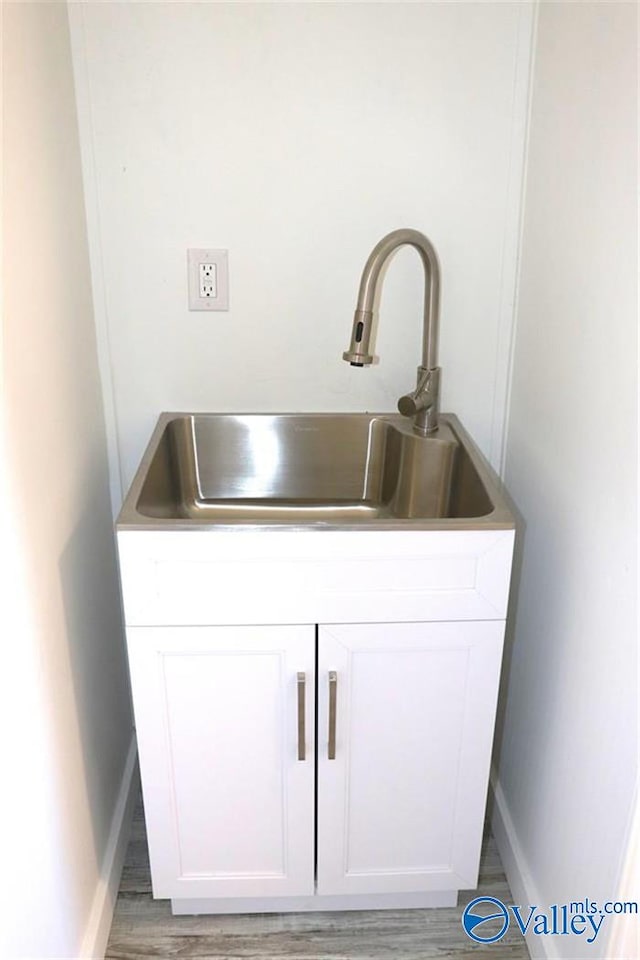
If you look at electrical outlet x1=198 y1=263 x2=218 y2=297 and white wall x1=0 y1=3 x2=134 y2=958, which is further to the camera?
electrical outlet x1=198 y1=263 x2=218 y2=297

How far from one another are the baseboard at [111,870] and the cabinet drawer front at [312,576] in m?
0.58

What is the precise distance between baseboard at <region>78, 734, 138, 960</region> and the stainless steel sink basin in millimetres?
626

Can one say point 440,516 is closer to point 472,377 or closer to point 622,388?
point 472,377

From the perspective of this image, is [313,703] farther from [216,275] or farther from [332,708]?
[216,275]

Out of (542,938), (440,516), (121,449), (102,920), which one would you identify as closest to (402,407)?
A: (440,516)

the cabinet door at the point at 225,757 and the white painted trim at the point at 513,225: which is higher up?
the white painted trim at the point at 513,225

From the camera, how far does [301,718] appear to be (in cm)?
126

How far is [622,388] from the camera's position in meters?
1.07

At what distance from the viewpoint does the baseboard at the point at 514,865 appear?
4.43 feet

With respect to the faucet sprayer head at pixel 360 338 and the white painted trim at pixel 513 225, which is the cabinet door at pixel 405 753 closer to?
the faucet sprayer head at pixel 360 338

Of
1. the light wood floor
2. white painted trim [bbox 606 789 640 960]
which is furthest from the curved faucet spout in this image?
the light wood floor

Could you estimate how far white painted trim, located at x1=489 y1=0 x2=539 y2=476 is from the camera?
4.66ft

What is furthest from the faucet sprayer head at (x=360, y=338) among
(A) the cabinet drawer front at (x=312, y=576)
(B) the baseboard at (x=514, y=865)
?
(B) the baseboard at (x=514, y=865)

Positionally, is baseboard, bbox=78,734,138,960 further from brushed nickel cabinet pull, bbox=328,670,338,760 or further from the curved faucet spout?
the curved faucet spout
